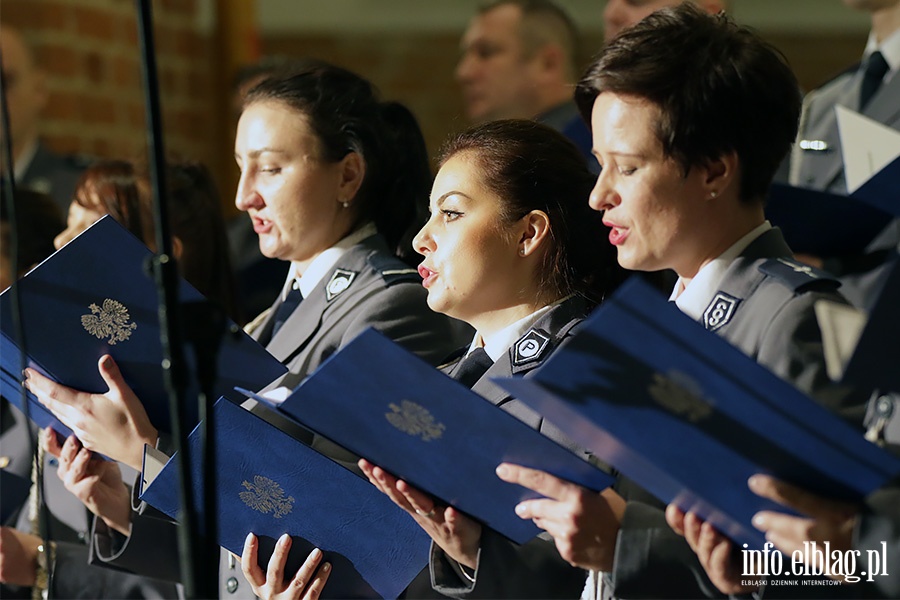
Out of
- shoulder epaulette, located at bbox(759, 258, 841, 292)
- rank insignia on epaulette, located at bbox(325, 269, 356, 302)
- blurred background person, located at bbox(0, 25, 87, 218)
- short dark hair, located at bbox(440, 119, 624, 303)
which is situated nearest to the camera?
shoulder epaulette, located at bbox(759, 258, 841, 292)

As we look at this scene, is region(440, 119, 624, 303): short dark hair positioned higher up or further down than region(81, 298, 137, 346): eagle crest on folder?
higher up

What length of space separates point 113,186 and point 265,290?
654 mm

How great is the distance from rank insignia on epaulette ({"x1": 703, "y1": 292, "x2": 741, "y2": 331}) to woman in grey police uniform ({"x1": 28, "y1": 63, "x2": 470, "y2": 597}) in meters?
0.66

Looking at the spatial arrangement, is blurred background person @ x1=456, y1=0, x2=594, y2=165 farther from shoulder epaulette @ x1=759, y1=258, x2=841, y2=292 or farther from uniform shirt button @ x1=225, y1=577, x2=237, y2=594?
shoulder epaulette @ x1=759, y1=258, x2=841, y2=292

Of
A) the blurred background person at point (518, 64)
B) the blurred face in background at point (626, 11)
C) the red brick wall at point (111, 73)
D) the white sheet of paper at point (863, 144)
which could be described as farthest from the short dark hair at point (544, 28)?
the white sheet of paper at point (863, 144)

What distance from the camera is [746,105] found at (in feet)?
5.62

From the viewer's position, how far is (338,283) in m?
2.39

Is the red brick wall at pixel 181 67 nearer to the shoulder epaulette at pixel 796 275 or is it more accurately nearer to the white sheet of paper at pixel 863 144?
the white sheet of paper at pixel 863 144

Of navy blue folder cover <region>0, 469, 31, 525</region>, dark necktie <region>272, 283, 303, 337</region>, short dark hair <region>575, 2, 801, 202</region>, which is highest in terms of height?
short dark hair <region>575, 2, 801, 202</region>

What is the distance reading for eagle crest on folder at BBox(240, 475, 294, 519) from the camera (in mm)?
1810

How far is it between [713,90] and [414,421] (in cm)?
56

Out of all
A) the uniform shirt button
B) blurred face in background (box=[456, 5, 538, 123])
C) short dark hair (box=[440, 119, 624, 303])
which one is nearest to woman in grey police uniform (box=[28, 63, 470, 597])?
the uniform shirt button

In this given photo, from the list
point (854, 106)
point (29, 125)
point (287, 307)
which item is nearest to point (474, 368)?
point (287, 307)

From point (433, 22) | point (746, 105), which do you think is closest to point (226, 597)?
point (746, 105)
